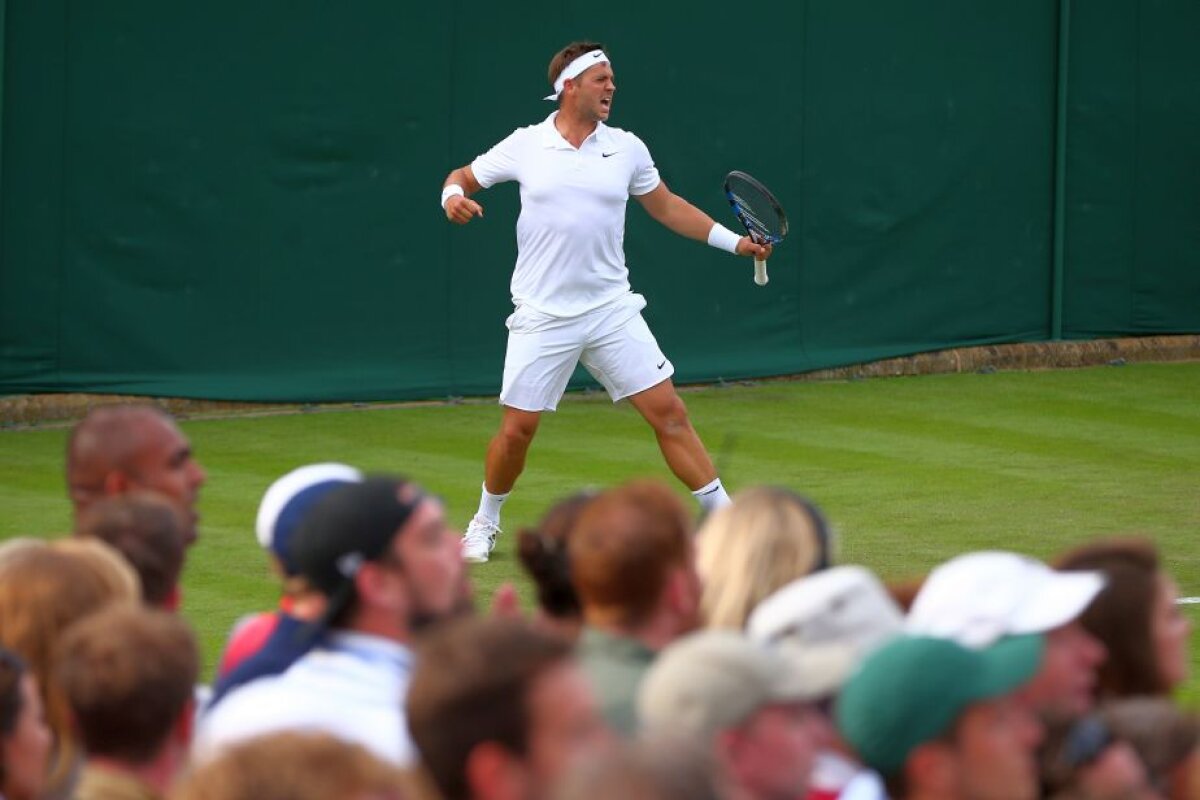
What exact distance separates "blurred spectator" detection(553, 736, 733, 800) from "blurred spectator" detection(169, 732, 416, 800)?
1.23 feet

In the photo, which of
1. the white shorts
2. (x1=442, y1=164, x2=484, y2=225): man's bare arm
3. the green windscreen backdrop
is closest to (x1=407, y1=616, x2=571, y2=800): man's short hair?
(x1=442, y1=164, x2=484, y2=225): man's bare arm

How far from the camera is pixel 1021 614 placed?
4488mm

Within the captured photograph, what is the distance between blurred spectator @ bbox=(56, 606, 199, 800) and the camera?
3711mm

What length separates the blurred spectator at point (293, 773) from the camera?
2.84 m

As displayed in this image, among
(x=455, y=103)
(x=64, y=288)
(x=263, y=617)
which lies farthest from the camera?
(x=455, y=103)

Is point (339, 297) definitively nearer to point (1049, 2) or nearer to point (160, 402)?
point (160, 402)

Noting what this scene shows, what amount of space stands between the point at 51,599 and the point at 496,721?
4.52ft

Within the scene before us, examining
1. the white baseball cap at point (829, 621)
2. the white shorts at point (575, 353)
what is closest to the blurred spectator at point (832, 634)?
the white baseball cap at point (829, 621)

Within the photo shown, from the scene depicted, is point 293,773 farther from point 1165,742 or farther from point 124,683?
point 1165,742

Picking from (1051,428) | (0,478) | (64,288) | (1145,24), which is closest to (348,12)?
(64,288)

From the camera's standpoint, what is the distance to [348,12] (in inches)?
599

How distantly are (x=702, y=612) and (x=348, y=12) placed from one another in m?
11.1

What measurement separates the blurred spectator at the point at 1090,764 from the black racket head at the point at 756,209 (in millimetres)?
6803

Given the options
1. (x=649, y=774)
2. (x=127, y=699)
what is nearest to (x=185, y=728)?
(x=127, y=699)
